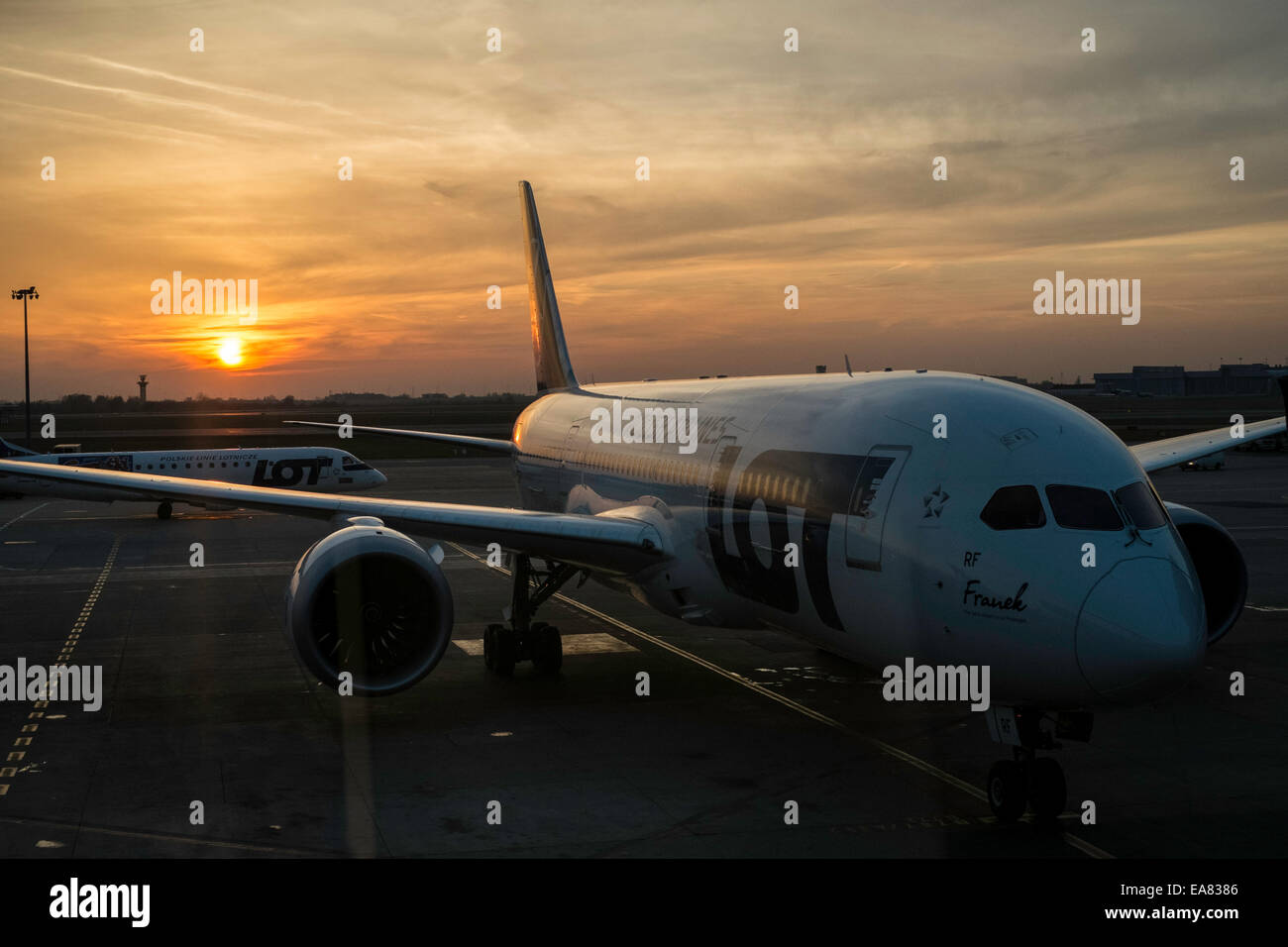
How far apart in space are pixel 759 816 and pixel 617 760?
8.86ft

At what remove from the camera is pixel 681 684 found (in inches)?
754

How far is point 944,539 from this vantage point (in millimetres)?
11438

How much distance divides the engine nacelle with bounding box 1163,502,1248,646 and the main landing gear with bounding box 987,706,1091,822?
7479 mm

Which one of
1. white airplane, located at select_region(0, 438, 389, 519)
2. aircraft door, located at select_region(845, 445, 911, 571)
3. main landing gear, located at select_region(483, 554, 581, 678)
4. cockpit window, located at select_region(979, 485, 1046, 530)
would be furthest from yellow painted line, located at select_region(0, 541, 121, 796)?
white airplane, located at select_region(0, 438, 389, 519)

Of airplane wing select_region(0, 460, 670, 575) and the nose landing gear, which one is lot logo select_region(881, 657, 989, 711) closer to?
the nose landing gear

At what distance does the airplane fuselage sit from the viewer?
10516mm

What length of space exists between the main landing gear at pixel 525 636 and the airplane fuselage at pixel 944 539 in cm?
378

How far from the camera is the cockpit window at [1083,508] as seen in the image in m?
11.0

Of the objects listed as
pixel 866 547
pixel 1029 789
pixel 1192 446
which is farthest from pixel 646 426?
pixel 1192 446

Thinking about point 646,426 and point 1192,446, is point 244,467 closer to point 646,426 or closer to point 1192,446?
point 646,426
